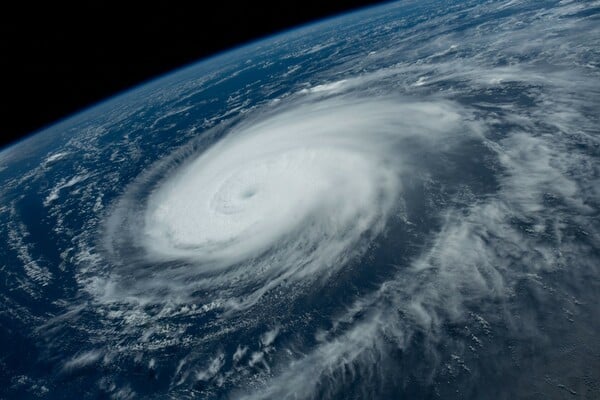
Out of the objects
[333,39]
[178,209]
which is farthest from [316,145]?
[333,39]

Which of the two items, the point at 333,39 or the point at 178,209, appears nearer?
the point at 178,209

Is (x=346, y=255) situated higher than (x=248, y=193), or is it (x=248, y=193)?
(x=248, y=193)

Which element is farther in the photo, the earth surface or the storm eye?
the storm eye

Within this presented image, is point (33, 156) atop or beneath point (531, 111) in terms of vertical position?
atop

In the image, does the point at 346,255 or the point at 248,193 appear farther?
the point at 248,193

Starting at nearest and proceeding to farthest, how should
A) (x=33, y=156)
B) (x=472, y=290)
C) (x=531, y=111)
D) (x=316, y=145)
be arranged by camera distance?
(x=472, y=290) → (x=531, y=111) → (x=316, y=145) → (x=33, y=156)

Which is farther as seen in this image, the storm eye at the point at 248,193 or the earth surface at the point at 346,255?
the storm eye at the point at 248,193

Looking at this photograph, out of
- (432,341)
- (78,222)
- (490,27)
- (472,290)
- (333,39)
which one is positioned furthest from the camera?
(333,39)

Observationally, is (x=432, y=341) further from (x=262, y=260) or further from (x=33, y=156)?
(x=33, y=156)
